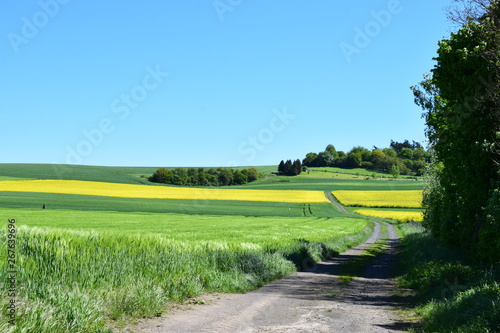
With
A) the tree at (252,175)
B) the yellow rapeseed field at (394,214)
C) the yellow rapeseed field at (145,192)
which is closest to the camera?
the yellow rapeseed field at (394,214)

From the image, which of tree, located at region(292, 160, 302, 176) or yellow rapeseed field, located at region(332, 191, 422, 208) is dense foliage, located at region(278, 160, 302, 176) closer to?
tree, located at region(292, 160, 302, 176)

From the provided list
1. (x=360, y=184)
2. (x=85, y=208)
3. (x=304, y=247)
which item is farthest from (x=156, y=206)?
(x=360, y=184)

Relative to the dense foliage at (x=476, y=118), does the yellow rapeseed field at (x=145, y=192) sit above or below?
below

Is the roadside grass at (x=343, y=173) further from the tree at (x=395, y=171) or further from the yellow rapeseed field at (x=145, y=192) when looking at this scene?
the yellow rapeseed field at (x=145, y=192)

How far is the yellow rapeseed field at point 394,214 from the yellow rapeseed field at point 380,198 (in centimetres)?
657

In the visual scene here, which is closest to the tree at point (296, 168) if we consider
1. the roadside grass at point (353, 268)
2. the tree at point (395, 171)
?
the tree at point (395, 171)

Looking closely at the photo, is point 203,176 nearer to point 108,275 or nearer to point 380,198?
point 380,198

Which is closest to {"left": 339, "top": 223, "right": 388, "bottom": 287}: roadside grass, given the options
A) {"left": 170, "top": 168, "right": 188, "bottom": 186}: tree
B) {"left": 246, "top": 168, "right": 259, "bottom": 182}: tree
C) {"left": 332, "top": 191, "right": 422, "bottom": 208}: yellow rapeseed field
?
{"left": 332, "top": 191, "right": 422, "bottom": 208}: yellow rapeseed field

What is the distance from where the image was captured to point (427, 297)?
1302 cm

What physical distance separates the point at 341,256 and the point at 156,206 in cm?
5336

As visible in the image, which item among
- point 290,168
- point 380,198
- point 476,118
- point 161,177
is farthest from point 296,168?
point 476,118

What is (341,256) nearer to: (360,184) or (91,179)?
(91,179)

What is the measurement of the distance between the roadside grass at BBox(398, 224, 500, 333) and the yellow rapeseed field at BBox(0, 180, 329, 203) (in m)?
79.0

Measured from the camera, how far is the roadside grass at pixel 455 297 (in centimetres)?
865
